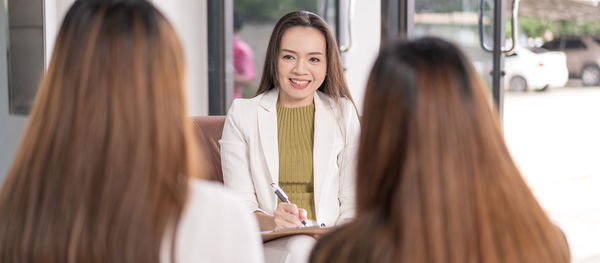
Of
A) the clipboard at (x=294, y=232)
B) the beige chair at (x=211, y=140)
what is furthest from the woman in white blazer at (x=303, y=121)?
the clipboard at (x=294, y=232)

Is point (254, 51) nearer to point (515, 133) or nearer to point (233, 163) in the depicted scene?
point (515, 133)

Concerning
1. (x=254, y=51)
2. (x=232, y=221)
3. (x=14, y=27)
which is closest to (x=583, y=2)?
(x=254, y=51)

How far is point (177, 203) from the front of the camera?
995 mm

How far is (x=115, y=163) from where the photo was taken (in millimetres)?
969

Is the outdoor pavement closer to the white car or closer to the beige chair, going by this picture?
the white car

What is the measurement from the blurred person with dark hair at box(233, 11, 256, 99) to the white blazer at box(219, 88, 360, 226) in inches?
93.8

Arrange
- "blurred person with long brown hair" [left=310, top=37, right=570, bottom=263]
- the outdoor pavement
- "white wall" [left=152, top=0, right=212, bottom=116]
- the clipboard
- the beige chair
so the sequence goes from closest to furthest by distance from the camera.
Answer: "blurred person with long brown hair" [left=310, top=37, right=570, bottom=263] < the clipboard < the beige chair < the outdoor pavement < "white wall" [left=152, top=0, right=212, bottom=116]

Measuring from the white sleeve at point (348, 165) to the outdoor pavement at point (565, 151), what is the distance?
5.66ft

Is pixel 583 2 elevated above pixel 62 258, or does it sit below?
above

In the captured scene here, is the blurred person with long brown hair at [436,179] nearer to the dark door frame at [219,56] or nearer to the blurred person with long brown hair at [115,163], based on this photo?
the blurred person with long brown hair at [115,163]

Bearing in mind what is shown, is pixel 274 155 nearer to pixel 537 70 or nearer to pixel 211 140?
pixel 211 140

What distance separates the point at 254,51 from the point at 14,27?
71.8 inches

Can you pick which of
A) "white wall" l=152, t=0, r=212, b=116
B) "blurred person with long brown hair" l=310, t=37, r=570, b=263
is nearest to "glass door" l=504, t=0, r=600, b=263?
"white wall" l=152, t=0, r=212, b=116

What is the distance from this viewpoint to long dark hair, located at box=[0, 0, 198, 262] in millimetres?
971
